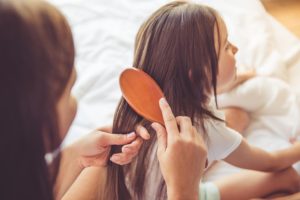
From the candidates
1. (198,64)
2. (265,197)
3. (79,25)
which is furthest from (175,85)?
(79,25)

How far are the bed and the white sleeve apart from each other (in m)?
0.17

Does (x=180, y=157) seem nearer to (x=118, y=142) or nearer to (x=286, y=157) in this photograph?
(x=118, y=142)

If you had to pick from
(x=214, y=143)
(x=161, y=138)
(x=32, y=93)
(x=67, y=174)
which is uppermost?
(x=32, y=93)

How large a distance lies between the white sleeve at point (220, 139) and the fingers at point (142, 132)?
0.51ft

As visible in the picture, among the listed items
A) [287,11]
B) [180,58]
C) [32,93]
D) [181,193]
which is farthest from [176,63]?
[287,11]

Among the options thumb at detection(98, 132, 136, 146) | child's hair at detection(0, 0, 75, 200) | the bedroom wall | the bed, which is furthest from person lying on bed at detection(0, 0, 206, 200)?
the bedroom wall

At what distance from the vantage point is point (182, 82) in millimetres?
761

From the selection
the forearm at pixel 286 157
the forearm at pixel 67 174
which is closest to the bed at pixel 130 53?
the forearm at pixel 286 157

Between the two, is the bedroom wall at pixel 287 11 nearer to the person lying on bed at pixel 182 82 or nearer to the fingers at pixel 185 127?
the person lying on bed at pixel 182 82

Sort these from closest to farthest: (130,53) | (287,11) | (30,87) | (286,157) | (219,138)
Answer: (30,87) → (219,138) → (286,157) → (130,53) → (287,11)

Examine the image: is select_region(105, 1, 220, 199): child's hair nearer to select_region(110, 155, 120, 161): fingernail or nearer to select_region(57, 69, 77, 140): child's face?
select_region(110, 155, 120, 161): fingernail

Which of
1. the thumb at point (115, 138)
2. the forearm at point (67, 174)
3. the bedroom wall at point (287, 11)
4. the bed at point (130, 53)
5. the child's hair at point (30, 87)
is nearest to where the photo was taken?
the child's hair at point (30, 87)

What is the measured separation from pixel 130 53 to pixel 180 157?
701 mm

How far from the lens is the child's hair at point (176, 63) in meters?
0.74
